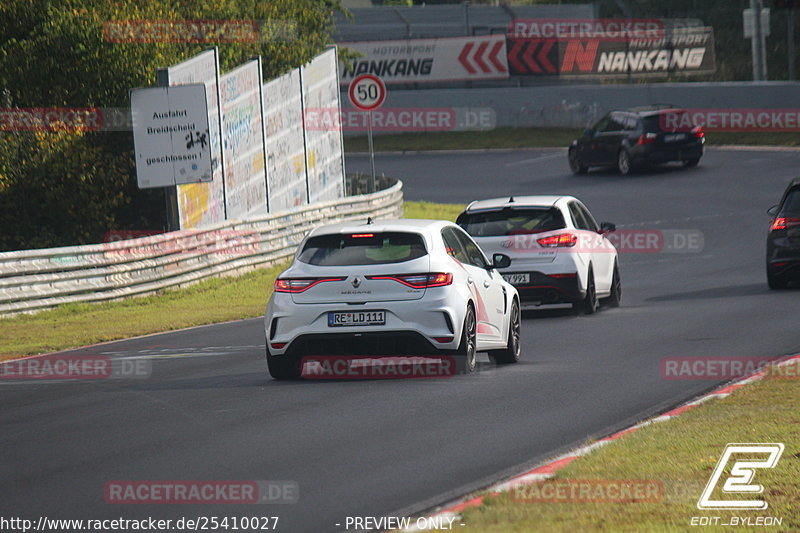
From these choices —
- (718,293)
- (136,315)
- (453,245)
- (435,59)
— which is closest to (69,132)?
(136,315)

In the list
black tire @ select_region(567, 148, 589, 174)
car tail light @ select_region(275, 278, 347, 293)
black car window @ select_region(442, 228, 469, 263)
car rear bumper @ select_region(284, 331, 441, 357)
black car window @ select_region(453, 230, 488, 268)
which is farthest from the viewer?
black tire @ select_region(567, 148, 589, 174)

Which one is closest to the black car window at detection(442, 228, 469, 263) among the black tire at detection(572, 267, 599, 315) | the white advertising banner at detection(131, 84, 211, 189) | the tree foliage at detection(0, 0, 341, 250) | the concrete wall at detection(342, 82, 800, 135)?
the black tire at detection(572, 267, 599, 315)

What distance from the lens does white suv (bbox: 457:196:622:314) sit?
1792cm

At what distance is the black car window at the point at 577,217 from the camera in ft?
61.0

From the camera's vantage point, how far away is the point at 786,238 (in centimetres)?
1958

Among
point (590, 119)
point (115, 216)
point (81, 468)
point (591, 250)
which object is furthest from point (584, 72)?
point (81, 468)

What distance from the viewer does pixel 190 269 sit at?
23.7m

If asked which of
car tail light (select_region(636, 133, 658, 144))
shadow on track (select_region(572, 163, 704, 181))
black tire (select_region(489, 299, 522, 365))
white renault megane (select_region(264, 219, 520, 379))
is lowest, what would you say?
black tire (select_region(489, 299, 522, 365))

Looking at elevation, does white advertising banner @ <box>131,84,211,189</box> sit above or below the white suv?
above

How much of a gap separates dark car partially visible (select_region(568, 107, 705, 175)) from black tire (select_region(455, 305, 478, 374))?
26.4 metres

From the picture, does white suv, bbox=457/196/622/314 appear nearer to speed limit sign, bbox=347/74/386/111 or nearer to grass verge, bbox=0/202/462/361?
grass verge, bbox=0/202/462/361

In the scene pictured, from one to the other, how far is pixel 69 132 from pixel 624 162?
60.6ft

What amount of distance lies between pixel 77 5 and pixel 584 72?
93.9ft

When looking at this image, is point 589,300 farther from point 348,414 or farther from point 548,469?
point 548,469
